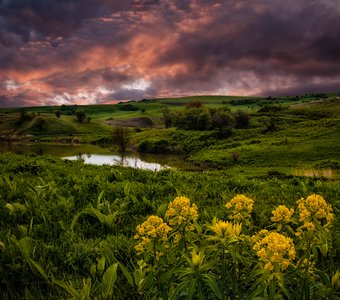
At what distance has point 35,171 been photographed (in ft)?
36.3

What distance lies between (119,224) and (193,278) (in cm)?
383

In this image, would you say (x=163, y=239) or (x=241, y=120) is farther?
(x=241, y=120)

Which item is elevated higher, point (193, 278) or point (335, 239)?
point (193, 278)

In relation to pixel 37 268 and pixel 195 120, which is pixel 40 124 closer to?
pixel 195 120

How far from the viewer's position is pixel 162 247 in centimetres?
270

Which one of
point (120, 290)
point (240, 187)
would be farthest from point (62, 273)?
point (240, 187)

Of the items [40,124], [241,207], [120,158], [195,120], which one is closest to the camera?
[241,207]

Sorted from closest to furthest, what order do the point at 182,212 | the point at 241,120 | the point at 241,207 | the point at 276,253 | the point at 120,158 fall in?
the point at 276,253 → the point at 182,212 → the point at 241,207 → the point at 120,158 → the point at 241,120

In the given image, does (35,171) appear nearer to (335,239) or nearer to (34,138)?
(335,239)

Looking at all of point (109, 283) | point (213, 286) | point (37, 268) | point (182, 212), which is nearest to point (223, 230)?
point (182, 212)

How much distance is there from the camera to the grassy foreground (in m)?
2.61

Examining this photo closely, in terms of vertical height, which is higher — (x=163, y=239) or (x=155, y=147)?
(x=163, y=239)

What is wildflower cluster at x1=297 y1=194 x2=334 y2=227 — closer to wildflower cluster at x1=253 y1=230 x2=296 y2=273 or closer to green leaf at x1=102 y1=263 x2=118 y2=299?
wildflower cluster at x1=253 y1=230 x2=296 y2=273

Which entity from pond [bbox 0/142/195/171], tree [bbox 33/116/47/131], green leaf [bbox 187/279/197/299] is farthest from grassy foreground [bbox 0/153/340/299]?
tree [bbox 33/116/47/131]
